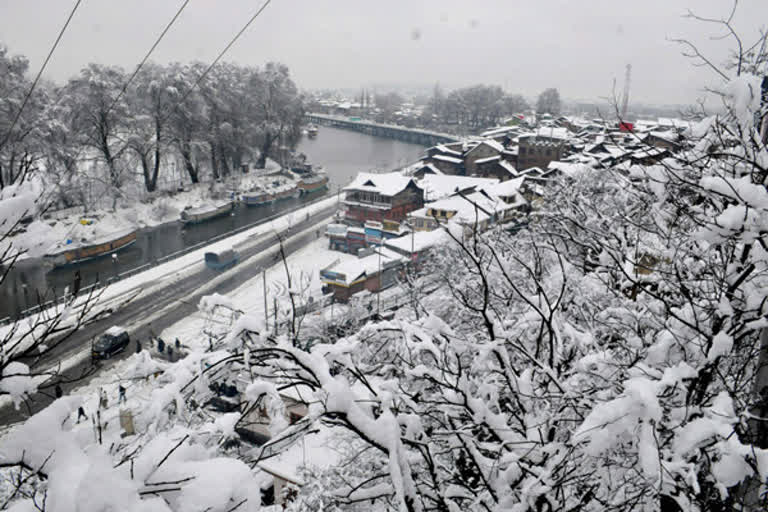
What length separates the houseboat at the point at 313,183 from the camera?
108 feet

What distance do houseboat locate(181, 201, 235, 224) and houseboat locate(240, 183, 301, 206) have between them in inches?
76.0

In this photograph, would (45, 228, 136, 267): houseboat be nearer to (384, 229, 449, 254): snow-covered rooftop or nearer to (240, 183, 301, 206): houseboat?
(240, 183, 301, 206): houseboat

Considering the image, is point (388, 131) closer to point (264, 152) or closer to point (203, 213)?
point (264, 152)

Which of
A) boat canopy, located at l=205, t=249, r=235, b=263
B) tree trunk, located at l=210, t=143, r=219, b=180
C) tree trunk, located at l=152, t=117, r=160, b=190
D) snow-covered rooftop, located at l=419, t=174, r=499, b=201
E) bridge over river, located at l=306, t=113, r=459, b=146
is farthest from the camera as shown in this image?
bridge over river, located at l=306, t=113, r=459, b=146

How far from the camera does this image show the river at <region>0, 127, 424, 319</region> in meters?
16.1

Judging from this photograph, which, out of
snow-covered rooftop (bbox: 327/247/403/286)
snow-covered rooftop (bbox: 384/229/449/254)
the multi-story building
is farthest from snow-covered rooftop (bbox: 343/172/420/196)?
snow-covered rooftop (bbox: 327/247/403/286)

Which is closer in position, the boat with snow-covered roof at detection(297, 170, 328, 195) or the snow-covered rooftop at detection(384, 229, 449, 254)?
the snow-covered rooftop at detection(384, 229, 449, 254)

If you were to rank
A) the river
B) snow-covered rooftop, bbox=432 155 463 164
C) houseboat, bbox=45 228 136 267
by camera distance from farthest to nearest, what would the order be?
snow-covered rooftop, bbox=432 155 463 164
houseboat, bbox=45 228 136 267
the river

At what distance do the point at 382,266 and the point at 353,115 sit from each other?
7347 cm

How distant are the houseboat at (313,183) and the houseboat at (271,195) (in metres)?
0.49

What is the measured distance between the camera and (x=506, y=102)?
70312mm

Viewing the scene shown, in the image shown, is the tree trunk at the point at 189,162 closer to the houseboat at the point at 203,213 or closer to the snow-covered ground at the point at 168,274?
the houseboat at the point at 203,213

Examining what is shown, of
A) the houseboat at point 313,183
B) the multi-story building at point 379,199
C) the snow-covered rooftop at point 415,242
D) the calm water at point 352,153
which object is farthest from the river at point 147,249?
the snow-covered rooftop at point 415,242

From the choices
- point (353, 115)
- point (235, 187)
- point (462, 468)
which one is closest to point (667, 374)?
point (462, 468)
